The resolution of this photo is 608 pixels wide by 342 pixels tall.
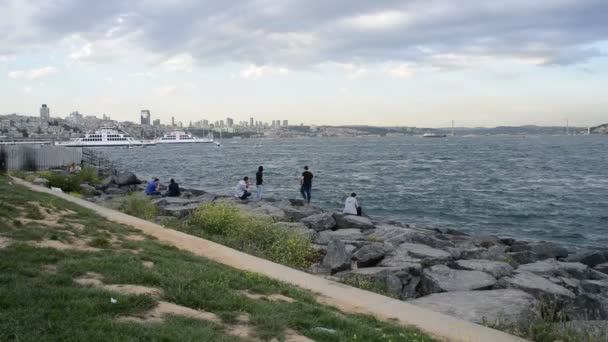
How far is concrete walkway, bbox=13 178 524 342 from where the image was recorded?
6.40m

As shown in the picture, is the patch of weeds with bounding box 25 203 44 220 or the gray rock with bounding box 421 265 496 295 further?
the patch of weeds with bounding box 25 203 44 220

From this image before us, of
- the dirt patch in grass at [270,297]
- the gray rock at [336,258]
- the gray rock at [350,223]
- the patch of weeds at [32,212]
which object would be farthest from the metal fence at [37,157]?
the dirt patch in grass at [270,297]

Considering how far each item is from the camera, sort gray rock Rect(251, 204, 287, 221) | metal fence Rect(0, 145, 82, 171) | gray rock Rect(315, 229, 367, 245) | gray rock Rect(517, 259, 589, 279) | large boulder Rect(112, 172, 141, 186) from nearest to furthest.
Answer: gray rock Rect(517, 259, 589, 279) < gray rock Rect(315, 229, 367, 245) < gray rock Rect(251, 204, 287, 221) < large boulder Rect(112, 172, 141, 186) < metal fence Rect(0, 145, 82, 171)

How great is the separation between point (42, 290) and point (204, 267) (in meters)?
2.67

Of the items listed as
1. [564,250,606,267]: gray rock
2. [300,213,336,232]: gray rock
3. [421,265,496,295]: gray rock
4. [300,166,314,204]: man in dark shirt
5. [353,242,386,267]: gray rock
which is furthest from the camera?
[300,166,314,204]: man in dark shirt

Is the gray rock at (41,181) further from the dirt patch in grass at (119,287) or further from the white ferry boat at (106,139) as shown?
the white ferry boat at (106,139)

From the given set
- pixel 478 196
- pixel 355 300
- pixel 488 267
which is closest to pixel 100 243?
pixel 355 300

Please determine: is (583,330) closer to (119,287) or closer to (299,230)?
(119,287)

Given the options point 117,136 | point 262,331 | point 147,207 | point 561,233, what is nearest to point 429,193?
point 561,233

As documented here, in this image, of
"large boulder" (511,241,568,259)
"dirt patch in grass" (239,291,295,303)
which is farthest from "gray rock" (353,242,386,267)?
"large boulder" (511,241,568,259)

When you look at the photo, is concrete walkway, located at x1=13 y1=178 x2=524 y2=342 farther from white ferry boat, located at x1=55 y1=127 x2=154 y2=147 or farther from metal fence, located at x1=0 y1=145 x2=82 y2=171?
white ferry boat, located at x1=55 y1=127 x2=154 y2=147

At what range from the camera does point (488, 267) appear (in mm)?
10719

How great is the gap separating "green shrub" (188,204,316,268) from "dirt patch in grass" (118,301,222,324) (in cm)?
475

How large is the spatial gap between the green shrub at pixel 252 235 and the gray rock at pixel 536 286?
3838 mm
